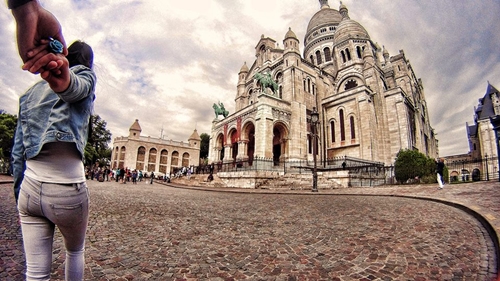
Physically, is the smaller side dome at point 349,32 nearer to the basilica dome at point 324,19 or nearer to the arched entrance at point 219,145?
the basilica dome at point 324,19

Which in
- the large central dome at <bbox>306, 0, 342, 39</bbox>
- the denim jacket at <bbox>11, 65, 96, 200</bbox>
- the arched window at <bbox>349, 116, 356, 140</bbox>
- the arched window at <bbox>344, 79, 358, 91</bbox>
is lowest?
the denim jacket at <bbox>11, 65, 96, 200</bbox>

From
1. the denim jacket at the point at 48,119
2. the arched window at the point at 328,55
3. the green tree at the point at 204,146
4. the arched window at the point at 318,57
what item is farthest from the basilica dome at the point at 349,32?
the green tree at the point at 204,146

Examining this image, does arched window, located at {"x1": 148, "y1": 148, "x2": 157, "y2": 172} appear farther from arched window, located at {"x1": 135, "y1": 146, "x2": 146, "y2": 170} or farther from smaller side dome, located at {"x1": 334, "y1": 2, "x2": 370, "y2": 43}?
smaller side dome, located at {"x1": 334, "y1": 2, "x2": 370, "y2": 43}

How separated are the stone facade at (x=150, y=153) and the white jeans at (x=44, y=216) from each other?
4124 centimetres

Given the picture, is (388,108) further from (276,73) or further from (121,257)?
(121,257)

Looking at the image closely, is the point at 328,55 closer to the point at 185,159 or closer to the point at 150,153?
the point at 185,159

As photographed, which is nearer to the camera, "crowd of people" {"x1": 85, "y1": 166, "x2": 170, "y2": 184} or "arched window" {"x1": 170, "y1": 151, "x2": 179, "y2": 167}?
"crowd of people" {"x1": 85, "y1": 166, "x2": 170, "y2": 184}

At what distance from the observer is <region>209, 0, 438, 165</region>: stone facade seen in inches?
836

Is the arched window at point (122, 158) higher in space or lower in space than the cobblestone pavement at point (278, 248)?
higher

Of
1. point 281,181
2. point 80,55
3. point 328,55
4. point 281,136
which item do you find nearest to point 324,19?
point 328,55

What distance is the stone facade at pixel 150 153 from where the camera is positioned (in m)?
39.7

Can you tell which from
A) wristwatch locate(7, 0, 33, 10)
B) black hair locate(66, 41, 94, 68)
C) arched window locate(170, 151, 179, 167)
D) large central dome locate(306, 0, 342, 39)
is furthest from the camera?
arched window locate(170, 151, 179, 167)

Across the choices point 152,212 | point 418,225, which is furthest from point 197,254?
point 418,225

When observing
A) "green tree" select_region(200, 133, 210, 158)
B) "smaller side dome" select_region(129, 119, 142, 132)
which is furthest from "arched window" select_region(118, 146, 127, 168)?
"green tree" select_region(200, 133, 210, 158)
